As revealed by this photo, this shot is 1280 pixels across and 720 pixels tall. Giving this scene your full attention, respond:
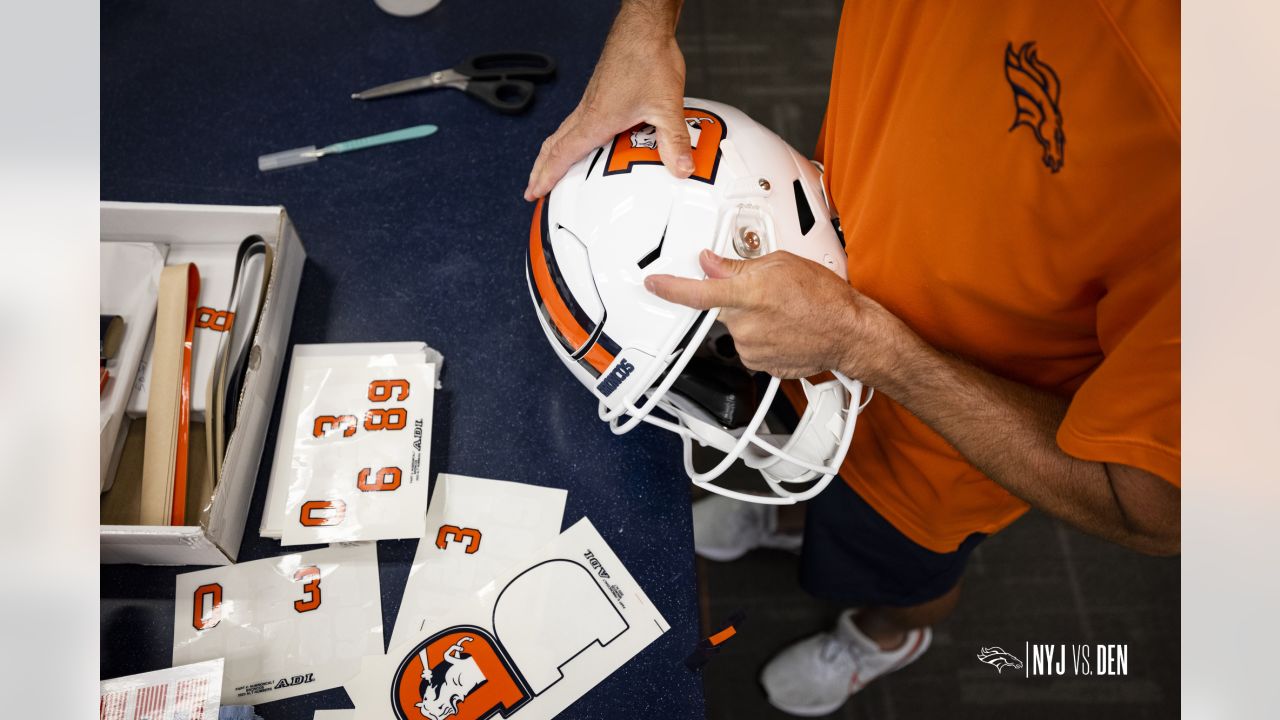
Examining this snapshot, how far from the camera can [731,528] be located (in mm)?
1733

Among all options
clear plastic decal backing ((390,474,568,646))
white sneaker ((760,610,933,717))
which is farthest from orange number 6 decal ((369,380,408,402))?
white sneaker ((760,610,933,717))

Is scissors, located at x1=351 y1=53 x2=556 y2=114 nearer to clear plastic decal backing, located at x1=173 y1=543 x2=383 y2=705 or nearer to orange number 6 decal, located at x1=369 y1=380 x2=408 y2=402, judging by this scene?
orange number 6 decal, located at x1=369 y1=380 x2=408 y2=402

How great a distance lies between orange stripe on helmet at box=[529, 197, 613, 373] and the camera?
0.84 metres

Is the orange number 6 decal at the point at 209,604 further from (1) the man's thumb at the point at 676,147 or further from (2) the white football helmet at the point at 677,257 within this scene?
(1) the man's thumb at the point at 676,147

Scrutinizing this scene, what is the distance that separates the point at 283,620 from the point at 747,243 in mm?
665

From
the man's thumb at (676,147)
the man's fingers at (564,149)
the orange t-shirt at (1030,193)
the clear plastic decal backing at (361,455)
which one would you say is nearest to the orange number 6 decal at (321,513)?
the clear plastic decal backing at (361,455)

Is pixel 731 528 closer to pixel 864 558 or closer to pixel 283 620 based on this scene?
pixel 864 558

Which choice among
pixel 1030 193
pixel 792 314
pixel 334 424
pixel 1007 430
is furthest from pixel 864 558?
pixel 334 424

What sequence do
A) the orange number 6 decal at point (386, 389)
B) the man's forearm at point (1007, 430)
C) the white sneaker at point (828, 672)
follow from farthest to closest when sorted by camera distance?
the white sneaker at point (828, 672) < the orange number 6 decal at point (386, 389) < the man's forearm at point (1007, 430)

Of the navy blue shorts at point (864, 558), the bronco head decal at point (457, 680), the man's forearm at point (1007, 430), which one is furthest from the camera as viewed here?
the navy blue shorts at point (864, 558)

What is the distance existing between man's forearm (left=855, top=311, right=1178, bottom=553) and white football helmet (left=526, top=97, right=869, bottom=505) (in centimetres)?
7

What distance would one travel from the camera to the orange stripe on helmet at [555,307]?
0.84m
